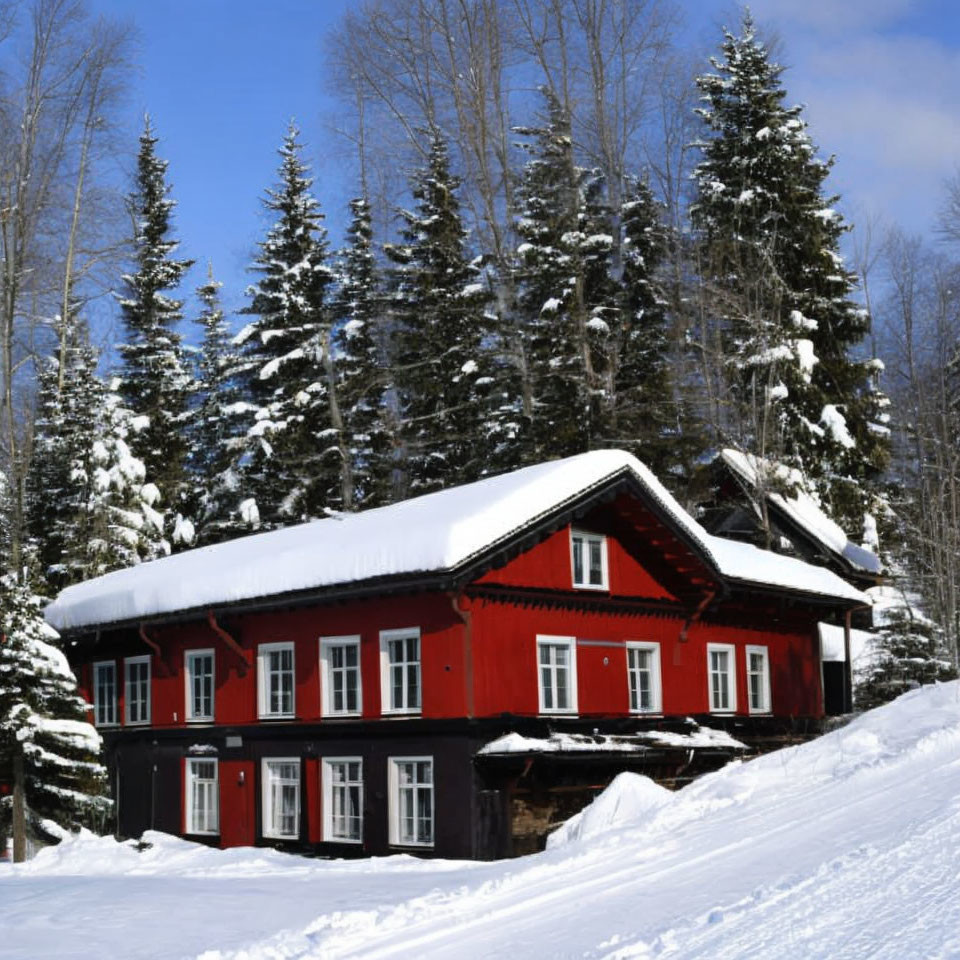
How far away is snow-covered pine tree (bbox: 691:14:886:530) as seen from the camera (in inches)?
1460

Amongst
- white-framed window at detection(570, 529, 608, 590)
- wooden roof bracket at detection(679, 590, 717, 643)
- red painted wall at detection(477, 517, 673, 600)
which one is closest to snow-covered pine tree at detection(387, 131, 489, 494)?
wooden roof bracket at detection(679, 590, 717, 643)

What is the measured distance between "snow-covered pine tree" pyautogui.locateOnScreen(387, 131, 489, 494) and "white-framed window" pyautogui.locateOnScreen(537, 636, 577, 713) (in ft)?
53.8

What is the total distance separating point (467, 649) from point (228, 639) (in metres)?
5.81

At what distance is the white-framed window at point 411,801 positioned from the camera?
21.3 meters

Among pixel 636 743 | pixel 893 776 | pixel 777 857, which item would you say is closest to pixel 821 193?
pixel 636 743

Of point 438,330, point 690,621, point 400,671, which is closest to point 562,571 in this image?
point 400,671

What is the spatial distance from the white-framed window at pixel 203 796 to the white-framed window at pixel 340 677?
149 inches

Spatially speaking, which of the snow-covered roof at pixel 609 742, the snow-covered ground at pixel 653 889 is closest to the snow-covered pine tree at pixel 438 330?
the snow-covered roof at pixel 609 742

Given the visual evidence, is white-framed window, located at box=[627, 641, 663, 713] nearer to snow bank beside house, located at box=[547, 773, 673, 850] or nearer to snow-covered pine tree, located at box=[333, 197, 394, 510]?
snow bank beside house, located at box=[547, 773, 673, 850]

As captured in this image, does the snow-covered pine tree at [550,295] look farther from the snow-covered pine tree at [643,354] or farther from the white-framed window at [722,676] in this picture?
the white-framed window at [722,676]

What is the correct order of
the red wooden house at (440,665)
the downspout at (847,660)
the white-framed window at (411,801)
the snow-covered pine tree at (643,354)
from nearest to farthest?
the red wooden house at (440,665) < the white-framed window at (411,801) < the downspout at (847,660) < the snow-covered pine tree at (643,354)

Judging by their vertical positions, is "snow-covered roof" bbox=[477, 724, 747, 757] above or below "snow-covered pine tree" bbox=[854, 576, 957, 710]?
below

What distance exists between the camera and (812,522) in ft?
118

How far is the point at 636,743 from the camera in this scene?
74.5ft
